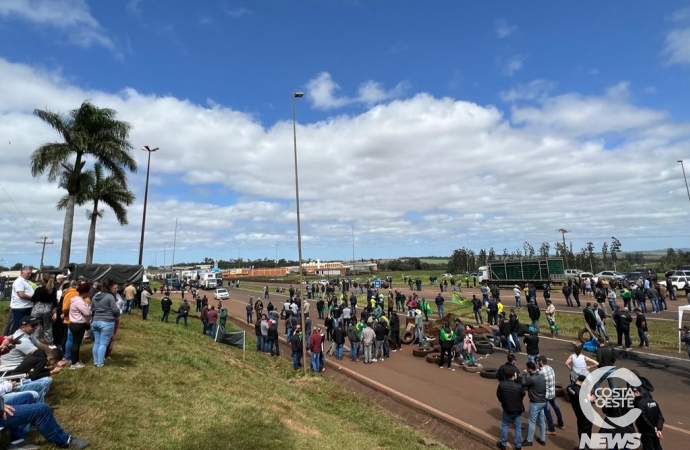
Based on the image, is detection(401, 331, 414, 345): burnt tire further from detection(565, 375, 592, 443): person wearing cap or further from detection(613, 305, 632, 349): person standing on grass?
detection(565, 375, 592, 443): person wearing cap

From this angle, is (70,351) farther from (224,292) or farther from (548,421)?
(224,292)

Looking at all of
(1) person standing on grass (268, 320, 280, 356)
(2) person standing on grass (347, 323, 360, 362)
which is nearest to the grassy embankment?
(2) person standing on grass (347, 323, 360, 362)

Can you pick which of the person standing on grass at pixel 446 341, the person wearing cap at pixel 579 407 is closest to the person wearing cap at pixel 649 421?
the person wearing cap at pixel 579 407

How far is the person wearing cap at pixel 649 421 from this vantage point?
21.4 feet

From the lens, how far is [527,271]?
43688 mm

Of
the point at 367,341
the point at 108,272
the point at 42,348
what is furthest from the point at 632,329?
the point at 108,272

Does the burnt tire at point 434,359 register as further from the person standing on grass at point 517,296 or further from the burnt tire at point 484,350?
the person standing on grass at point 517,296

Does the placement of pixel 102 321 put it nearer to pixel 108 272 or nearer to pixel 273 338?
pixel 273 338

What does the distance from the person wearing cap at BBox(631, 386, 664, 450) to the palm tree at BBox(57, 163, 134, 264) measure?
98.0 ft

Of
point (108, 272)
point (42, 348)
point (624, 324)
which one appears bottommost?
point (624, 324)

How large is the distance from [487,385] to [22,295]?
45.0ft

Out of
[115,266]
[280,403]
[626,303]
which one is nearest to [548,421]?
[280,403]

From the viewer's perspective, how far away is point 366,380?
48.8 ft

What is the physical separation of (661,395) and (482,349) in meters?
7.07
